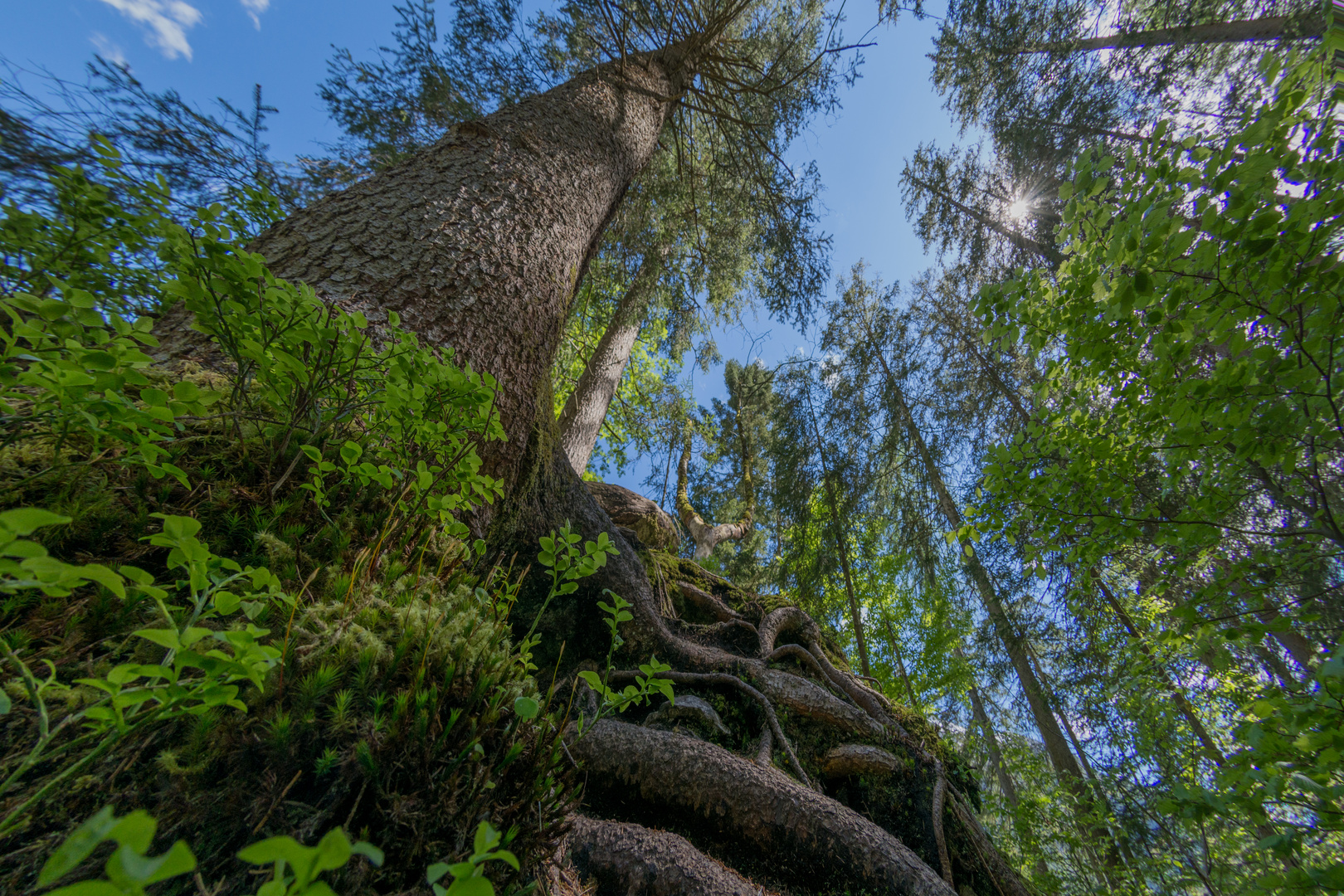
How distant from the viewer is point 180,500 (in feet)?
3.86

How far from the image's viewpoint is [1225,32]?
5480 millimetres

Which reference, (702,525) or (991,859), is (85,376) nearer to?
(991,859)

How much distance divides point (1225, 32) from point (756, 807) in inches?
365

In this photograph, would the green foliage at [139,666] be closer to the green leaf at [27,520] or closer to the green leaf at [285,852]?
the green leaf at [27,520]

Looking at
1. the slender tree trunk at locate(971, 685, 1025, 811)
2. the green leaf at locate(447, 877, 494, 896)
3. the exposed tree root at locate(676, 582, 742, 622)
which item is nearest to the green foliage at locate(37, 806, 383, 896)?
the green leaf at locate(447, 877, 494, 896)

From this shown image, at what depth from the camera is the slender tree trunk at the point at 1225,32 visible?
4.75m

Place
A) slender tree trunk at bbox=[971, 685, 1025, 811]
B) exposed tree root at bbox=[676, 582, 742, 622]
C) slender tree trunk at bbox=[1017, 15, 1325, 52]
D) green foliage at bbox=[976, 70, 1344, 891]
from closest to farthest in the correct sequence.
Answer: green foliage at bbox=[976, 70, 1344, 891]
exposed tree root at bbox=[676, 582, 742, 622]
slender tree trunk at bbox=[1017, 15, 1325, 52]
slender tree trunk at bbox=[971, 685, 1025, 811]

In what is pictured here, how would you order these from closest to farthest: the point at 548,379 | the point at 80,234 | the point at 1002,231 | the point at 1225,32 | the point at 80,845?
the point at 80,845 < the point at 80,234 < the point at 548,379 < the point at 1225,32 < the point at 1002,231

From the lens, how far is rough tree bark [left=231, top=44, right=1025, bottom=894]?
198 cm

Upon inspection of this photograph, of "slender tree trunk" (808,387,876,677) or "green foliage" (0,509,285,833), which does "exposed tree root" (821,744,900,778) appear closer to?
"green foliage" (0,509,285,833)

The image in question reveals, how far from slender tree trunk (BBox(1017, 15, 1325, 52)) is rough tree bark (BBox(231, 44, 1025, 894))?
265 inches

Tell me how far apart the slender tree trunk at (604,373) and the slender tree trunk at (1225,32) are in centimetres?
620

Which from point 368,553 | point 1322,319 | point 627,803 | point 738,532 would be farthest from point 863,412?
point 368,553

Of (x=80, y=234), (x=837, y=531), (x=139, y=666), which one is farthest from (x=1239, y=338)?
(x=837, y=531)
